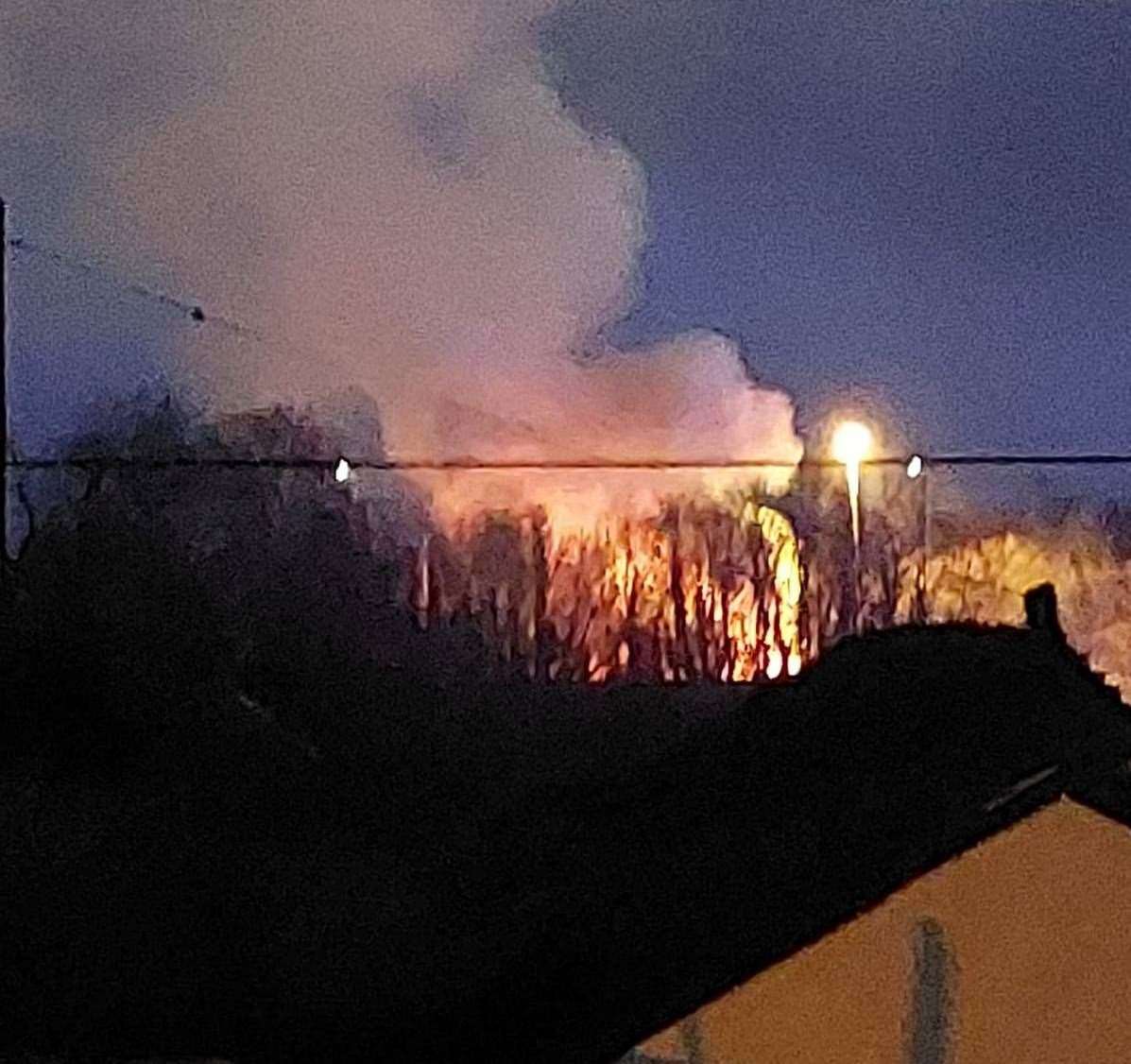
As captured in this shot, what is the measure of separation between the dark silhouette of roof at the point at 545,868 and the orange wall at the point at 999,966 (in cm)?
1

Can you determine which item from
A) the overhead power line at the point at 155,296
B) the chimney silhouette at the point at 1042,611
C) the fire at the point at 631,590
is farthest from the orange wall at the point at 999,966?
the overhead power line at the point at 155,296

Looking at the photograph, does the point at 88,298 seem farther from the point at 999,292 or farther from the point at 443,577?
the point at 999,292

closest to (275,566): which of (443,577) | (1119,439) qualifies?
(443,577)

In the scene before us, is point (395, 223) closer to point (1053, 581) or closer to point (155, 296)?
point (155, 296)

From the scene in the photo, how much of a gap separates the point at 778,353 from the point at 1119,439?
258 millimetres

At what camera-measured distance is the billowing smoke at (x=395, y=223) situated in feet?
4.86

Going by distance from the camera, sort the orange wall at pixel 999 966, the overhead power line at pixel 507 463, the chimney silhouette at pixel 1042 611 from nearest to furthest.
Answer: the orange wall at pixel 999 966 < the chimney silhouette at pixel 1042 611 < the overhead power line at pixel 507 463

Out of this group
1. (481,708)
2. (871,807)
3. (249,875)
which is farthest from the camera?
(481,708)

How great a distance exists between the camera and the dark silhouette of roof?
1.08 meters

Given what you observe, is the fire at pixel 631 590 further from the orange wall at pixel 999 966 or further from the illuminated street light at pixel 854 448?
the orange wall at pixel 999 966

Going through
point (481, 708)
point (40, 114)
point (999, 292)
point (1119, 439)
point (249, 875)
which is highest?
point (40, 114)

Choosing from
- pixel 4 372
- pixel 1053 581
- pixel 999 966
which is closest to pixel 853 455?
pixel 1053 581

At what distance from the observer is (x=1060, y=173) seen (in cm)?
148

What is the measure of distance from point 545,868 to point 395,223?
53 cm
